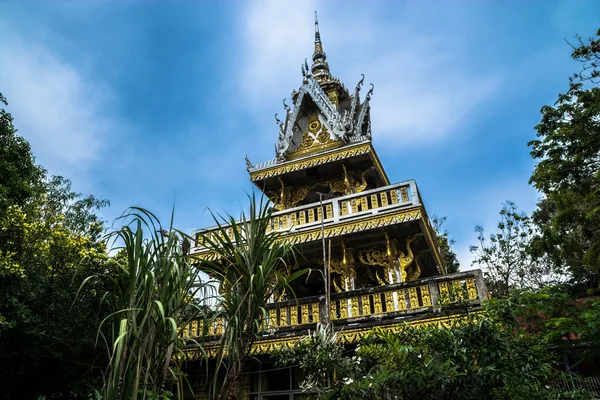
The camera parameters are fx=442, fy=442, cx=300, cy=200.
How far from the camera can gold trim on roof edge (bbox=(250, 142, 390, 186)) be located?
12.1 meters

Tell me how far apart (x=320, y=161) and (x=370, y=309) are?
18.2 feet

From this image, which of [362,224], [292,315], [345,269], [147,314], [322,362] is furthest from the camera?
[345,269]

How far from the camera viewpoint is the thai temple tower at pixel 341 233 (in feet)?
24.9

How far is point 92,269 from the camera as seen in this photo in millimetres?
8375

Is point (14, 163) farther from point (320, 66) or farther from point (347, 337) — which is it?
point (320, 66)

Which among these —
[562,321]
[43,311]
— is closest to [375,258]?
[562,321]

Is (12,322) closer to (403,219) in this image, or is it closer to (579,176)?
(403,219)

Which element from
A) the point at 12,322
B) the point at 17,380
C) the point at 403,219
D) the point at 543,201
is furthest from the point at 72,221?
the point at 543,201

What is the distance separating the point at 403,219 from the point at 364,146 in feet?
10.5

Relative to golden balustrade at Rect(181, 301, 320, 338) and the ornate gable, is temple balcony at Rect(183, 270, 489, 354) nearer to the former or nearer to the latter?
golden balustrade at Rect(181, 301, 320, 338)

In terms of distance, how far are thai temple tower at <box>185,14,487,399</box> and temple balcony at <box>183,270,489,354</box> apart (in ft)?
0.06

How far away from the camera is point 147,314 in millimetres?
3670

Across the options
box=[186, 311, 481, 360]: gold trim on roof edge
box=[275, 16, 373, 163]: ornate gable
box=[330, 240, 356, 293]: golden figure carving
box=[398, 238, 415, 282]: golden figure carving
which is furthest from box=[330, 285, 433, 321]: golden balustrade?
box=[275, 16, 373, 163]: ornate gable

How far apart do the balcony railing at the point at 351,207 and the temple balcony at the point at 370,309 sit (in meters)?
2.07
